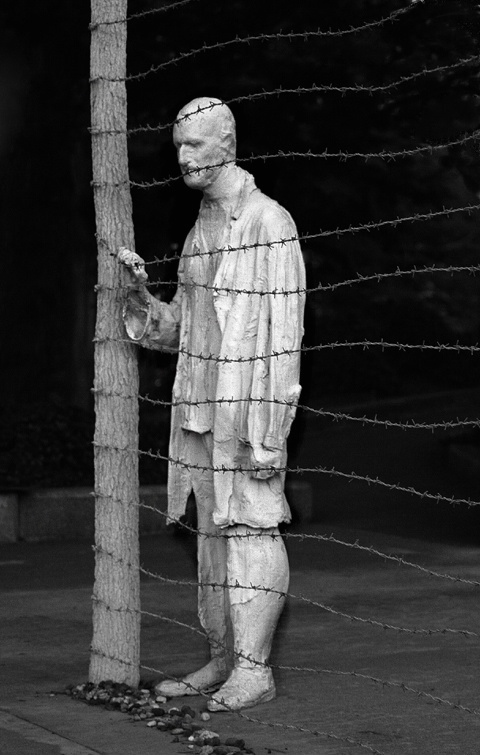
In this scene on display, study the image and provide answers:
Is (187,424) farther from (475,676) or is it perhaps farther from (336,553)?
(336,553)

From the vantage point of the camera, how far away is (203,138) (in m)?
6.07

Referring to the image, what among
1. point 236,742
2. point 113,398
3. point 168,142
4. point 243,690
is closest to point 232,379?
point 113,398

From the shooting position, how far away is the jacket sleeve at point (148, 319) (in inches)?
244

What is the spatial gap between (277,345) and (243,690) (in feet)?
4.15

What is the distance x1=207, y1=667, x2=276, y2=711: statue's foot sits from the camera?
5953 millimetres

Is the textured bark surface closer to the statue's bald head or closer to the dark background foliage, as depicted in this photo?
the statue's bald head

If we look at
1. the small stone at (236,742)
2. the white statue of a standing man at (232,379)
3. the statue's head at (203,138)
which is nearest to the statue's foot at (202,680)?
the white statue of a standing man at (232,379)

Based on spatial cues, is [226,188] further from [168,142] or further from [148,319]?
[168,142]

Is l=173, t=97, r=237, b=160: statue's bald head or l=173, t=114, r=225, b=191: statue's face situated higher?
l=173, t=97, r=237, b=160: statue's bald head

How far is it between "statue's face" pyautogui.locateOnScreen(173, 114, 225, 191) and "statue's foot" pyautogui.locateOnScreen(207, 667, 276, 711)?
181 cm

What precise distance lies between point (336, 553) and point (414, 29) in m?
4.13

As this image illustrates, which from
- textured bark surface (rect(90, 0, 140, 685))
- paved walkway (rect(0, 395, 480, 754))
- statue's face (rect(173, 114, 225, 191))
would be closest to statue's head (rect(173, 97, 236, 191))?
statue's face (rect(173, 114, 225, 191))

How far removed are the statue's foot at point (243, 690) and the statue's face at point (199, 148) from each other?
1.81 metres

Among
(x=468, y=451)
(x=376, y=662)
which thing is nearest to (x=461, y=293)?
(x=468, y=451)
